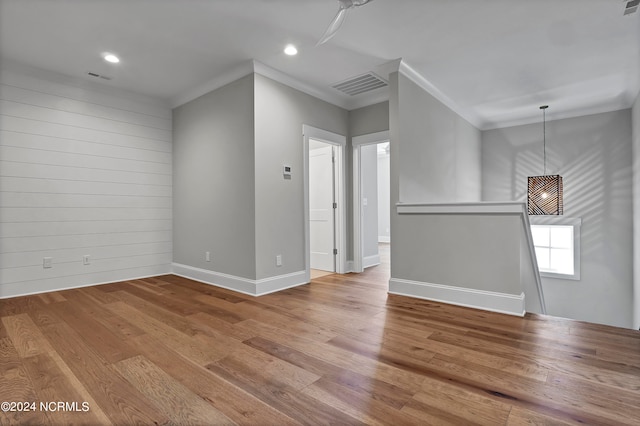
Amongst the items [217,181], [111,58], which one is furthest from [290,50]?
[111,58]

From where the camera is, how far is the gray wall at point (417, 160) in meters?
3.61

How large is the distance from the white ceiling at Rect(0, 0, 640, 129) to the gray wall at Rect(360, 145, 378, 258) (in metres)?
1.26

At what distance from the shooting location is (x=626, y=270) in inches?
203

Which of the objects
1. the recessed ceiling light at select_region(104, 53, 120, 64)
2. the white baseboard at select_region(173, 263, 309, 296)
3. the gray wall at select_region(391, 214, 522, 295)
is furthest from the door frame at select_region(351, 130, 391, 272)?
the recessed ceiling light at select_region(104, 53, 120, 64)

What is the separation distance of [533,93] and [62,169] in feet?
20.8

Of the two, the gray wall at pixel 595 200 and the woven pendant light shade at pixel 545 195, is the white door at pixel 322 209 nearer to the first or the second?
the woven pendant light shade at pixel 545 195

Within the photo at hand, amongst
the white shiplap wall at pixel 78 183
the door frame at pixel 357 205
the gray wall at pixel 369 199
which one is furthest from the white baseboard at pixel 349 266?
the white shiplap wall at pixel 78 183

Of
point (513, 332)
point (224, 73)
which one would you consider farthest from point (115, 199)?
point (513, 332)

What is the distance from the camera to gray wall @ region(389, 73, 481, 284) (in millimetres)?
3605

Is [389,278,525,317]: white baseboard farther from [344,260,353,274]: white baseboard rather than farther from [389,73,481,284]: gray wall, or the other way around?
[344,260,353,274]: white baseboard

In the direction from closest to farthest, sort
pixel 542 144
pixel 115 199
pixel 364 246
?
pixel 115 199
pixel 364 246
pixel 542 144

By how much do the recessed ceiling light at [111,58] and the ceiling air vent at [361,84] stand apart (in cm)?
249

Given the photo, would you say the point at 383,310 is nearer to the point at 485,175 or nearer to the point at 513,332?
the point at 513,332

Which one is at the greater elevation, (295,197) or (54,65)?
(54,65)
